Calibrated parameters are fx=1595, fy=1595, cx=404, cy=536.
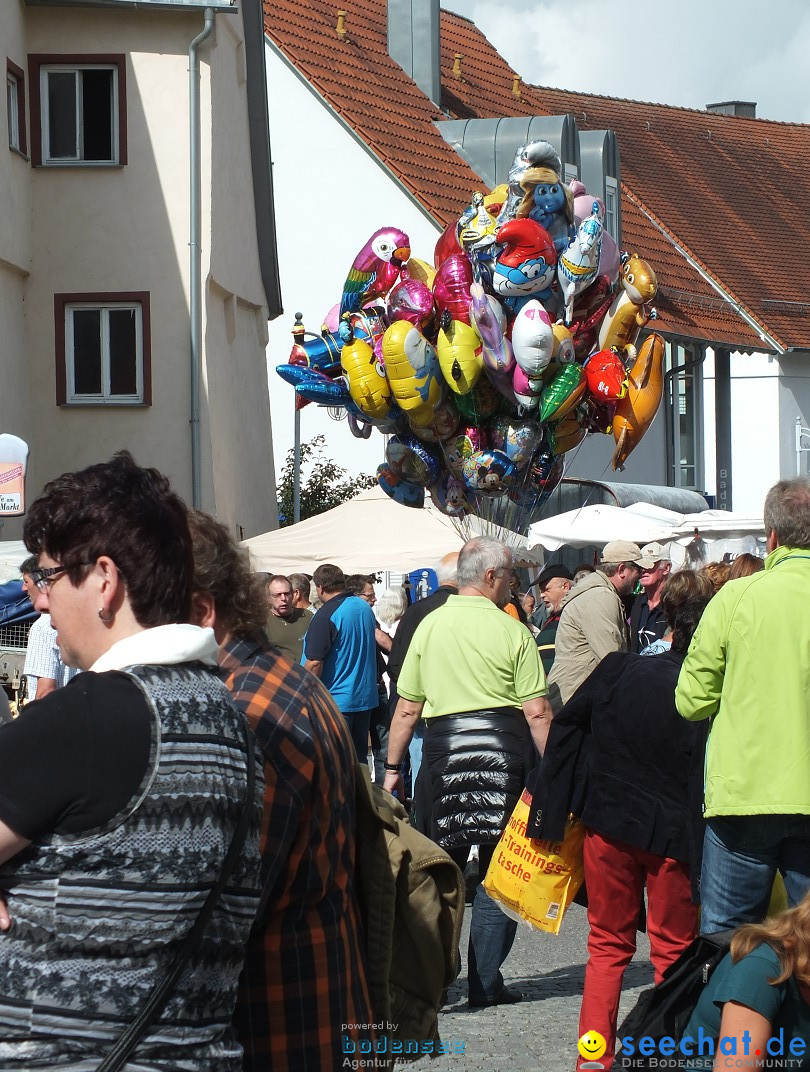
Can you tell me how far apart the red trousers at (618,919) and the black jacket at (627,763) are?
0.38 feet

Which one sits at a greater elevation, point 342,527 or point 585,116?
point 585,116

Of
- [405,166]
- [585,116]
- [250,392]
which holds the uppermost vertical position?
[585,116]

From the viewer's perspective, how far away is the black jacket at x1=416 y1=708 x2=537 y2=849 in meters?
6.91

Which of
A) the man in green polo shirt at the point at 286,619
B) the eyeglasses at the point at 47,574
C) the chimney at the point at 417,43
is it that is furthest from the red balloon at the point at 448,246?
the chimney at the point at 417,43

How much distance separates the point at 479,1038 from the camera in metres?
6.27

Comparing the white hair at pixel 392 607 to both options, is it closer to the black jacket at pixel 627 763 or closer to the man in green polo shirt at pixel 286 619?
the man in green polo shirt at pixel 286 619

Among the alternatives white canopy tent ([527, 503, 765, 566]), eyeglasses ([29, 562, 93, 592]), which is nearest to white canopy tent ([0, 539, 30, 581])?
white canopy tent ([527, 503, 765, 566])

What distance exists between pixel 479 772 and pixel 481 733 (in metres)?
0.17

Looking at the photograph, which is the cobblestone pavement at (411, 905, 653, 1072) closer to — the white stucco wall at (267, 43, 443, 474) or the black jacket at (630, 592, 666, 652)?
the black jacket at (630, 592, 666, 652)

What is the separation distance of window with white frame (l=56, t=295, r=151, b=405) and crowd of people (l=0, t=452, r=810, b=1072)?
14.3 m

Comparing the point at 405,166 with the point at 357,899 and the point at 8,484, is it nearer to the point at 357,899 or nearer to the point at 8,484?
the point at 8,484

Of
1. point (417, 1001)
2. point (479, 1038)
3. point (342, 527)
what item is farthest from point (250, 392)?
point (417, 1001)

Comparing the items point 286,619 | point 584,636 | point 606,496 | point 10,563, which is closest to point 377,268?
point 286,619

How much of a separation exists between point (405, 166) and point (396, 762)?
19.8 m
